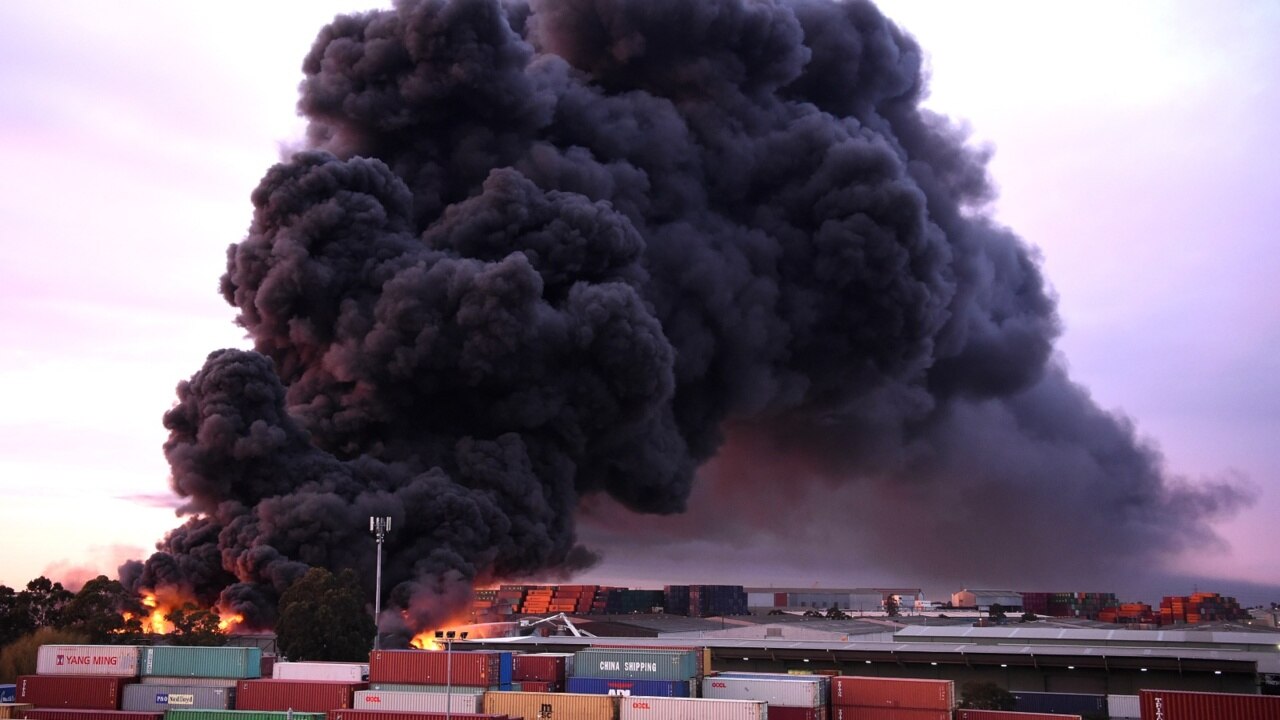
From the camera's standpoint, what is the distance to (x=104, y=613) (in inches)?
2386

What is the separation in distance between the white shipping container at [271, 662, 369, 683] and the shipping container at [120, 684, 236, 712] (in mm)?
2813

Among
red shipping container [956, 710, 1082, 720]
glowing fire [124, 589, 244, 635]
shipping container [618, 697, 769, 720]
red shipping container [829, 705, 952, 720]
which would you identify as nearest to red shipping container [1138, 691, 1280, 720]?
red shipping container [956, 710, 1082, 720]

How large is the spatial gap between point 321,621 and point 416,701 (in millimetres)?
16707

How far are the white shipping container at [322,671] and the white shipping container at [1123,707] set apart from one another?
2864cm

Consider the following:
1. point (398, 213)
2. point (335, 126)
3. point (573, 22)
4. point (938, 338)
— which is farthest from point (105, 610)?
point (938, 338)

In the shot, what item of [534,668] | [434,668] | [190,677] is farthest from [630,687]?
[190,677]

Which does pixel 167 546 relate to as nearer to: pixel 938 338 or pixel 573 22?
pixel 573 22

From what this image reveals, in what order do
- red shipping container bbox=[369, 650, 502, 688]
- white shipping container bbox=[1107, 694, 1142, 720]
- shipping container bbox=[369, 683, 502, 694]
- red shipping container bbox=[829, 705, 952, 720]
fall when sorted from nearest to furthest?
red shipping container bbox=[829, 705, 952, 720]
shipping container bbox=[369, 683, 502, 694]
red shipping container bbox=[369, 650, 502, 688]
white shipping container bbox=[1107, 694, 1142, 720]

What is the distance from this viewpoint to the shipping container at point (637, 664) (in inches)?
1758

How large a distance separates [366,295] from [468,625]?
19.5 m

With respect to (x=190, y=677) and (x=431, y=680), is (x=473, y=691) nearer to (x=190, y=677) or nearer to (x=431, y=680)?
(x=431, y=680)

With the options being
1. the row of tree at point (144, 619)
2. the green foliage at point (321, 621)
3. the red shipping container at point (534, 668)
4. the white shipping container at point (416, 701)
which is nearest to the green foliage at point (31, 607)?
the row of tree at point (144, 619)

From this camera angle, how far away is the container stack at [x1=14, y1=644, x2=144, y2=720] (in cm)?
4553

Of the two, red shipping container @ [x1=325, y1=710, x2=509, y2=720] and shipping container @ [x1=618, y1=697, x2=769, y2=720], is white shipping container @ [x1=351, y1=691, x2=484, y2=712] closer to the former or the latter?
red shipping container @ [x1=325, y1=710, x2=509, y2=720]
